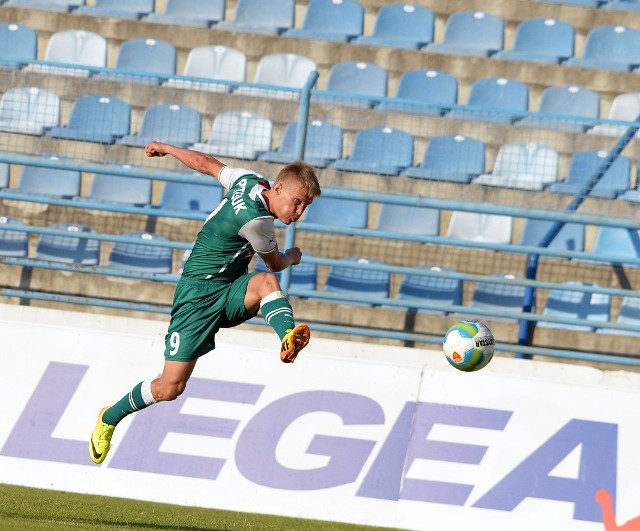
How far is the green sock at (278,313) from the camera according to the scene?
20.6 feet

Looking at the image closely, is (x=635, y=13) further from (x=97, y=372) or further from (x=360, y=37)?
(x=97, y=372)

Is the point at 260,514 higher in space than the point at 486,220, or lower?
lower

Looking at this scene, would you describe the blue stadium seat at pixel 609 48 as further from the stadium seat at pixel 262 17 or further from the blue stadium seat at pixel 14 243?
the blue stadium seat at pixel 14 243

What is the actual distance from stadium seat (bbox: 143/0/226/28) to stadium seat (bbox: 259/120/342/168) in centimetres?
354

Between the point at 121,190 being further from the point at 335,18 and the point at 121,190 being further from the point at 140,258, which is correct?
the point at 335,18

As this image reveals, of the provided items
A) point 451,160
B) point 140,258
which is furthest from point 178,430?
point 451,160

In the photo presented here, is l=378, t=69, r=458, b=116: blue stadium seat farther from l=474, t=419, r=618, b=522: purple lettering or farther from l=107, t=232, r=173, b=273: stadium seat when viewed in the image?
l=474, t=419, r=618, b=522: purple lettering

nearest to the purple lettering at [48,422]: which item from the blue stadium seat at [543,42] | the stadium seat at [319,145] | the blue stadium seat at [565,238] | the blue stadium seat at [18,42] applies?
the stadium seat at [319,145]

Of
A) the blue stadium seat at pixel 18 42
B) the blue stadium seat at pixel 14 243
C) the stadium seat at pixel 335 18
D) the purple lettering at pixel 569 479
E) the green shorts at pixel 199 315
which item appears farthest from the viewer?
the stadium seat at pixel 335 18

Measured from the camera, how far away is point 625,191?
1006 cm

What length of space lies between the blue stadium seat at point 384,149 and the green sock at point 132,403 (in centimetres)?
417

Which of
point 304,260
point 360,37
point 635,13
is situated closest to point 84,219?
point 304,260

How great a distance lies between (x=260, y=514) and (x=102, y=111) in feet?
14.9

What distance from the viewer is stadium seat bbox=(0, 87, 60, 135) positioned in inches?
404
